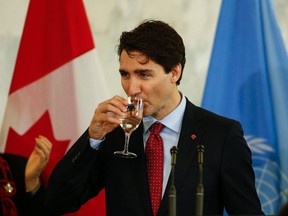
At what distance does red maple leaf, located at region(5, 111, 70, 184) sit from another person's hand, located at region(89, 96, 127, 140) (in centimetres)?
89

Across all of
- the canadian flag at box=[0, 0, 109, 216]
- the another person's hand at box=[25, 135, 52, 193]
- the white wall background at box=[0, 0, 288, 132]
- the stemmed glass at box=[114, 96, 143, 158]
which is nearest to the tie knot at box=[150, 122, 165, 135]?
the stemmed glass at box=[114, 96, 143, 158]

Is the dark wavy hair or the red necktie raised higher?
the dark wavy hair

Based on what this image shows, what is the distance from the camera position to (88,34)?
3.81 meters

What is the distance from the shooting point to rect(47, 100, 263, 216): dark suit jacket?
273 cm

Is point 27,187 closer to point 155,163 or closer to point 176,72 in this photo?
point 155,163

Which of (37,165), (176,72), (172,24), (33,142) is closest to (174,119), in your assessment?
(176,72)

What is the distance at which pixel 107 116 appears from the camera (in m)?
2.77

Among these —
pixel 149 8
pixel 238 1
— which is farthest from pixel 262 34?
pixel 149 8

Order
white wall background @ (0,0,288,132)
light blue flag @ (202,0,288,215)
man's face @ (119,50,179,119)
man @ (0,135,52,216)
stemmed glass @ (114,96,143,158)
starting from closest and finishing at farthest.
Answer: stemmed glass @ (114,96,143,158)
man's face @ (119,50,179,119)
man @ (0,135,52,216)
light blue flag @ (202,0,288,215)
white wall background @ (0,0,288,132)

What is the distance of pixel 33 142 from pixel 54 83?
35cm

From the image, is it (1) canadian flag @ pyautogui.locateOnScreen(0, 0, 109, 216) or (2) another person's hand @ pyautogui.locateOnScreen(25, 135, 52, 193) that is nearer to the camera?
(2) another person's hand @ pyautogui.locateOnScreen(25, 135, 52, 193)

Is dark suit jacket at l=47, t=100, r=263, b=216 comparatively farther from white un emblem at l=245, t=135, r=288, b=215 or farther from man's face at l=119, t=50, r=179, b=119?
white un emblem at l=245, t=135, r=288, b=215

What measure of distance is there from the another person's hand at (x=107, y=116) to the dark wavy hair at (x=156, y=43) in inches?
9.8

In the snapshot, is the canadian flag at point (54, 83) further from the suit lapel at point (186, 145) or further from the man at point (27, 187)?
the suit lapel at point (186, 145)
